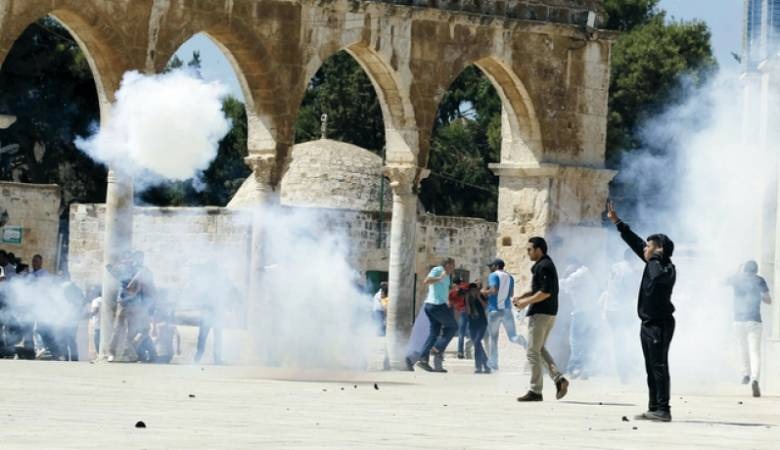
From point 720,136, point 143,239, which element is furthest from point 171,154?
point 143,239

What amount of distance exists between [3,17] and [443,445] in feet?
39.0

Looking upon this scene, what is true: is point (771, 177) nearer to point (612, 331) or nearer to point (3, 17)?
point (612, 331)

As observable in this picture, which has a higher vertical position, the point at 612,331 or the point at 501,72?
the point at 501,72

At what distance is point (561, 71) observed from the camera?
25.8 metres

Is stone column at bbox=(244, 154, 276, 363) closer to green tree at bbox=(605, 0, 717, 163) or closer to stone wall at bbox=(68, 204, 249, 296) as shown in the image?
stone wall at bbox=(68, 204, 249, 296)

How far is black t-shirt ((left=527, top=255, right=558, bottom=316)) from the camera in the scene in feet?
53.7

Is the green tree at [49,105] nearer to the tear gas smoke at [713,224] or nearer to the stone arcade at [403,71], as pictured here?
the tear gas smoke at [713,224]

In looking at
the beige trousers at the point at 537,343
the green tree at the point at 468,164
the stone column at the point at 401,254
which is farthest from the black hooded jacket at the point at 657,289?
the green tree at the point at 468,164

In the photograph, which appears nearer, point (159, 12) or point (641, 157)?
point (159, 12)

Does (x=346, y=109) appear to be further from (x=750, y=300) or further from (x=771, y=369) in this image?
(x=771, y=369)

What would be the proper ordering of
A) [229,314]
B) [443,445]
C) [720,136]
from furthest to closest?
[720,136], [229,314], [443,445]

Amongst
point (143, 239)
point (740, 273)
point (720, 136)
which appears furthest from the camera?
point (143, 239)

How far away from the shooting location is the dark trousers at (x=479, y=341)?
79.8ft

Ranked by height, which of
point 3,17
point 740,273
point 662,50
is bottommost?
point 740,273
